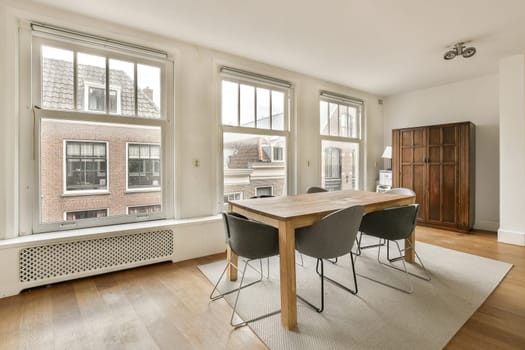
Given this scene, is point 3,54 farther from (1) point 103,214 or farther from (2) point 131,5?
(1) point 103,214

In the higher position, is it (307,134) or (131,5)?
(131,5)

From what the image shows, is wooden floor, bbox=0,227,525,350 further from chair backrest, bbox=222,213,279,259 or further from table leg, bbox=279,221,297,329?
chair backrest, bbox=222,213,279,259

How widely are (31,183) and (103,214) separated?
674 mm

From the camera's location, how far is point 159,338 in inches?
64.1

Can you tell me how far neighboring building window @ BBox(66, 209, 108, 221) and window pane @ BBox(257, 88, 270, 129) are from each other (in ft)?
7.47

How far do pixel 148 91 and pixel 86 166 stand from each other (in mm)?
1076

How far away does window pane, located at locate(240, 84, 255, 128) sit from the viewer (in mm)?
3619

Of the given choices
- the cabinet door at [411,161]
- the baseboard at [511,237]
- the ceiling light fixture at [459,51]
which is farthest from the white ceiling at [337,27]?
the baseboard at [511,237]

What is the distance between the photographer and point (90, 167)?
2.66m

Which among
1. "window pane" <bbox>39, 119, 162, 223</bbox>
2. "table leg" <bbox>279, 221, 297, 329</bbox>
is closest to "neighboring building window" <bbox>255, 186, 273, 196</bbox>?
"window pane" <bbox>39, 119, 162, 223</bbox>

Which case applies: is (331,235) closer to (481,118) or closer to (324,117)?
(324,117)

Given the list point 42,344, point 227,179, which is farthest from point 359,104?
point 42,344

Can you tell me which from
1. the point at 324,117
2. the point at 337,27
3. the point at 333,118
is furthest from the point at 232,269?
the point at 333,118

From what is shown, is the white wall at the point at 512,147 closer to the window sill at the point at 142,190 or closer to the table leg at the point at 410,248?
the table leg at the point at 410,248
